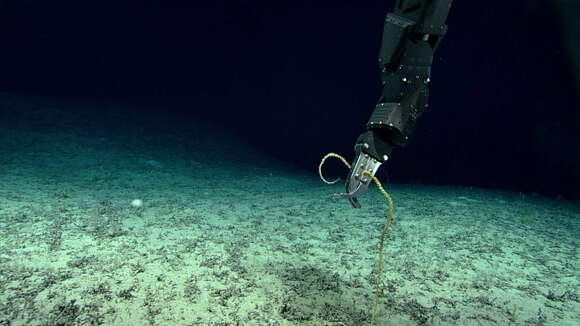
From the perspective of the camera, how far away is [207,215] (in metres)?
3.45

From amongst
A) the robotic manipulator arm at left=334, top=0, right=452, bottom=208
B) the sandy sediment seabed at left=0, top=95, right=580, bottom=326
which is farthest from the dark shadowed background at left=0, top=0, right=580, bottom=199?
the sandy sediment seabed at left=0, top=95, right=580, bottom=326

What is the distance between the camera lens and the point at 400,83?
1738 mm

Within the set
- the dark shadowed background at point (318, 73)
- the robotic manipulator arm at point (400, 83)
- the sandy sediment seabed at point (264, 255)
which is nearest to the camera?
the robotic manipulator arm at point (400, 83)

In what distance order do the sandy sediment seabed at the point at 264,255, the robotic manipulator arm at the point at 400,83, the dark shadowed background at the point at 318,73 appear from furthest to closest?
1. the dark shadowed background at the point at 318,73
2. the sandy sediment seabed at the point at 264,255
3. the robotic manipulator arm at the point at 400,83

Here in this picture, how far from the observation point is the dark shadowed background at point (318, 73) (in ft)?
21.0

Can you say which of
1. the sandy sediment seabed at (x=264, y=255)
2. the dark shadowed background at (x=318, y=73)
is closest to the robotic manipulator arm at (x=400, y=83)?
the dark shadowed background at (x=318, y=73)

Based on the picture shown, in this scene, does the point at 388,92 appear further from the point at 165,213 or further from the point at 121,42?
the point at 121,42

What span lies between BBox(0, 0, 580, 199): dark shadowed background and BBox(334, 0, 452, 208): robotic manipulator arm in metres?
0.43

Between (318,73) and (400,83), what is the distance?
9239 millimetres

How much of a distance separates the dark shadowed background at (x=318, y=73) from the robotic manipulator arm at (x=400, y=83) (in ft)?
1.42

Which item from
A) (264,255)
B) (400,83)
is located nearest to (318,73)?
(264,255)

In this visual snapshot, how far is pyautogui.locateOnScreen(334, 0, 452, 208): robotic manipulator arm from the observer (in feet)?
5.40

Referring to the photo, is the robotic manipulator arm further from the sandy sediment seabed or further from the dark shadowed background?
the sandy sediment seabed

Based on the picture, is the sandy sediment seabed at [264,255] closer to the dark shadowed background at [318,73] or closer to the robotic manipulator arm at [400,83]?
the robotic manipulator arm at [400,83]
